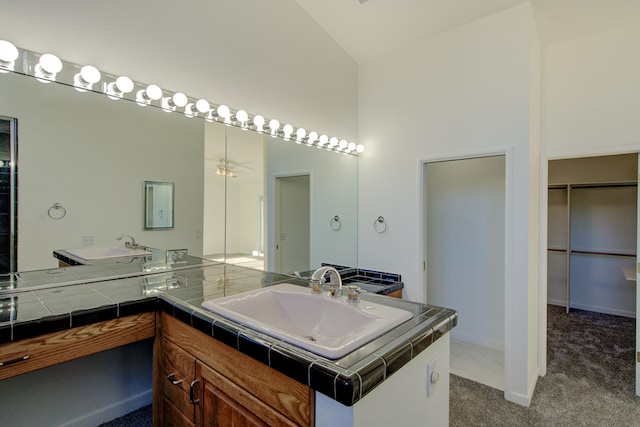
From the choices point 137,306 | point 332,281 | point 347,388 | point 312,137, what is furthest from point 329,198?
point 347,388

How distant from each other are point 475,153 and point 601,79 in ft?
3.74

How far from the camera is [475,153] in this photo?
2.56 m

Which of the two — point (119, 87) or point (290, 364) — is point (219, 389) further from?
point (119, 87)

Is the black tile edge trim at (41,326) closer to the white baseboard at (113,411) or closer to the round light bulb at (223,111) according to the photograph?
the white baseboard at (113,411)

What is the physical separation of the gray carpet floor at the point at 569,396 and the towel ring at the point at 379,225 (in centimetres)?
140

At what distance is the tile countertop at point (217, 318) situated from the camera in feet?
2.73

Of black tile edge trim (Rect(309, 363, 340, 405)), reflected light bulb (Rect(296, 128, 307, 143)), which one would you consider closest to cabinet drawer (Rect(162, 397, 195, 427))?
black tile edge trim (Rect(309, 363, 340, 405))

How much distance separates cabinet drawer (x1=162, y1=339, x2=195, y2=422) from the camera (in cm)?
136

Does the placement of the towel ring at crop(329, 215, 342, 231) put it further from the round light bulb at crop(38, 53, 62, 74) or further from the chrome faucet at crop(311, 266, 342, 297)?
the round light bulb at crop(38, 53, 62, 74)

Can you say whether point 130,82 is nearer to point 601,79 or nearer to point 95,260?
point 95,260

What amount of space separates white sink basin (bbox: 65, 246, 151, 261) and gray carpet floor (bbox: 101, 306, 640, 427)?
37.7 inches

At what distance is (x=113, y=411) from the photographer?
73.5 inches

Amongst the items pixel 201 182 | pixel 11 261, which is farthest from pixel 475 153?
pixel 11 261

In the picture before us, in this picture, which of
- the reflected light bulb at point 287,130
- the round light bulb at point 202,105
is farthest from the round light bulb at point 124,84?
the reflected light bulb at point 287,130
